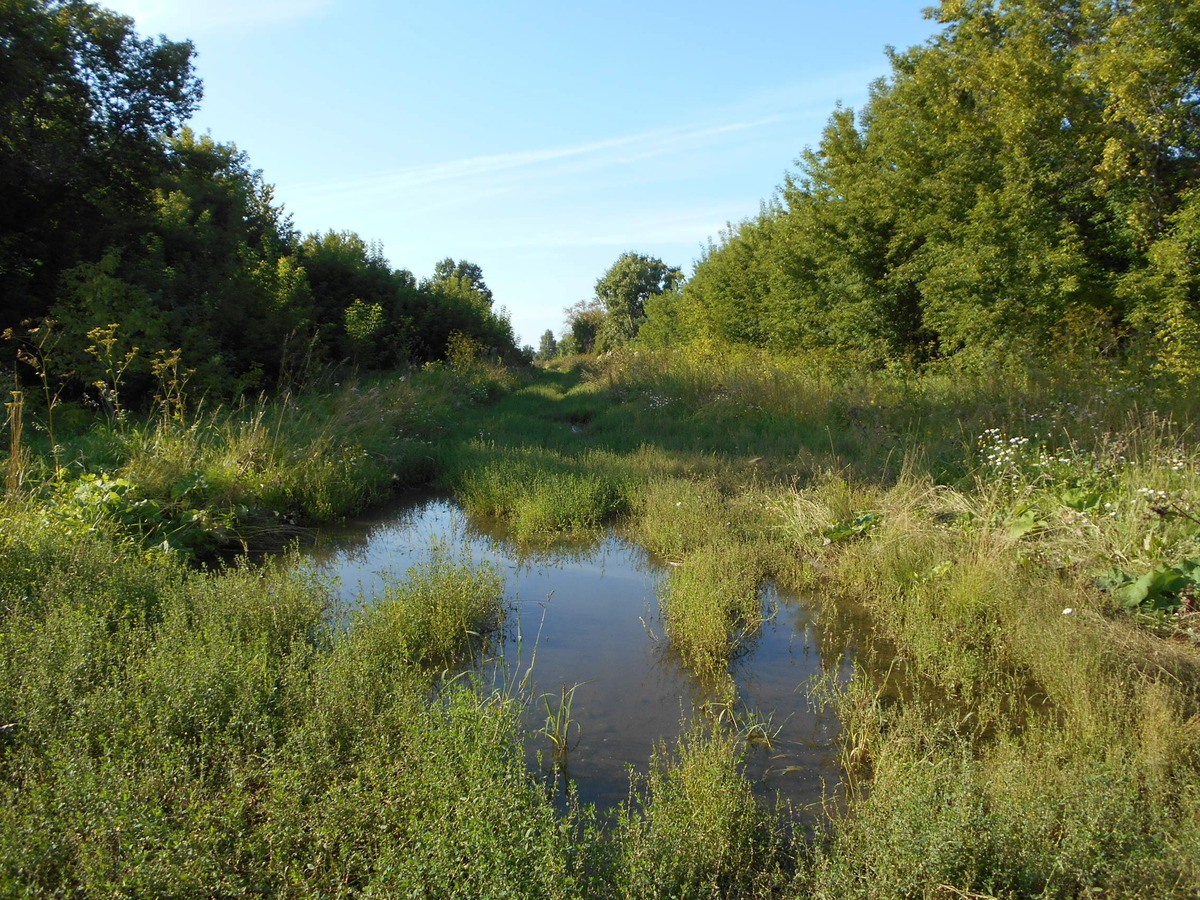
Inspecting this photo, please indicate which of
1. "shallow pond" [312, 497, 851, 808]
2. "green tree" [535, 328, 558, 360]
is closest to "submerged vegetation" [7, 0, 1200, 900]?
"shallow pond" [312, 497, 851, 808]

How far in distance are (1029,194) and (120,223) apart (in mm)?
14922

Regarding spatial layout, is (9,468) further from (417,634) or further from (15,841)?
(15,841)

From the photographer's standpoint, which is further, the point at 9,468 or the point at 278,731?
the point at 9,468

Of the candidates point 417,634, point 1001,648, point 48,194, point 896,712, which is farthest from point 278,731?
point 48,194

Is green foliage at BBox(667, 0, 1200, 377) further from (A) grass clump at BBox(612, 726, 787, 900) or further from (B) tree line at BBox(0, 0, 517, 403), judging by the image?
(B) tree line at BBox(0, 0, 517, 403)

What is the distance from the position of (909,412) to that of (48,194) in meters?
13.3

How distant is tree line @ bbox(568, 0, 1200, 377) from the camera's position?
1091 cm

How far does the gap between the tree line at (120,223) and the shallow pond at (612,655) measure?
16.7 feet

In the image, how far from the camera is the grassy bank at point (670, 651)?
2365 mm

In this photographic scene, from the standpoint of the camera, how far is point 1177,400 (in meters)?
8.00

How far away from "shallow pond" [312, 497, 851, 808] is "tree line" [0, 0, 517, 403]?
5.10 m

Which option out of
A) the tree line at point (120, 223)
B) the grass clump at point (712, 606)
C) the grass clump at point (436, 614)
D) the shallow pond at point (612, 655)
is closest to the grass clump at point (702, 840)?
the shallow pond at point (612, 655)

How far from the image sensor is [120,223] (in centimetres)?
1270

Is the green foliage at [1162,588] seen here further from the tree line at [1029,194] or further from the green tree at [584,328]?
the green tree at [584,328]
